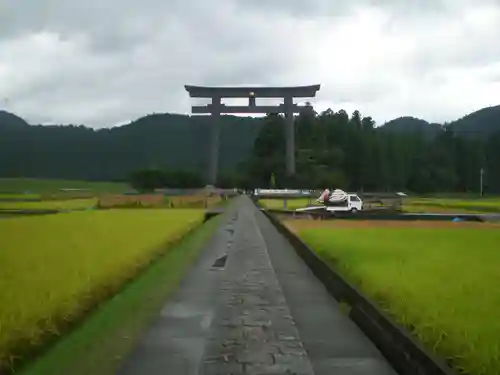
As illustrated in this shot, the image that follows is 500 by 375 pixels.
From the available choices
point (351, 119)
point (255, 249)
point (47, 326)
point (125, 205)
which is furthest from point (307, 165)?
point (47, 326)

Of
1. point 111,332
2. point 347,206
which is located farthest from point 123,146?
point 111,332

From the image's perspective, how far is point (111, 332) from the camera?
5.95m

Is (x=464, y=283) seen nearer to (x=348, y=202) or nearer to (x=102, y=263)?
(x=102, y=263)

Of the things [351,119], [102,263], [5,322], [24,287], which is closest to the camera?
[5,322]

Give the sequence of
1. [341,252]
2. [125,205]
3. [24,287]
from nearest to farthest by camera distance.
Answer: [24,287] < [341,252] < [125,205]

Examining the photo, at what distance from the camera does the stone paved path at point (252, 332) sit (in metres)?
4.87

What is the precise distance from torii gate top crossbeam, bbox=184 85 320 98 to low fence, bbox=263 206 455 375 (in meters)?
45.5

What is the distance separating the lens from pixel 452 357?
431 cm

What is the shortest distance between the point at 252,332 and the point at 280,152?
7284 cm

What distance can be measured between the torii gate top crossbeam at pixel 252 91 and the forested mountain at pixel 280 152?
50.0 feet

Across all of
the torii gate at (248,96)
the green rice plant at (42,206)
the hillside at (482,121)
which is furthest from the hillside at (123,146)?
the hillside at (482,121)

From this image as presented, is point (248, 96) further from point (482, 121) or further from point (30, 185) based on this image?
point (482, 121)

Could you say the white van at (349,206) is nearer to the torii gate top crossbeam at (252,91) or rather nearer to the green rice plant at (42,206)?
the green rice plant at (42,206)

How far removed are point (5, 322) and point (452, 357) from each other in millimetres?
3518
